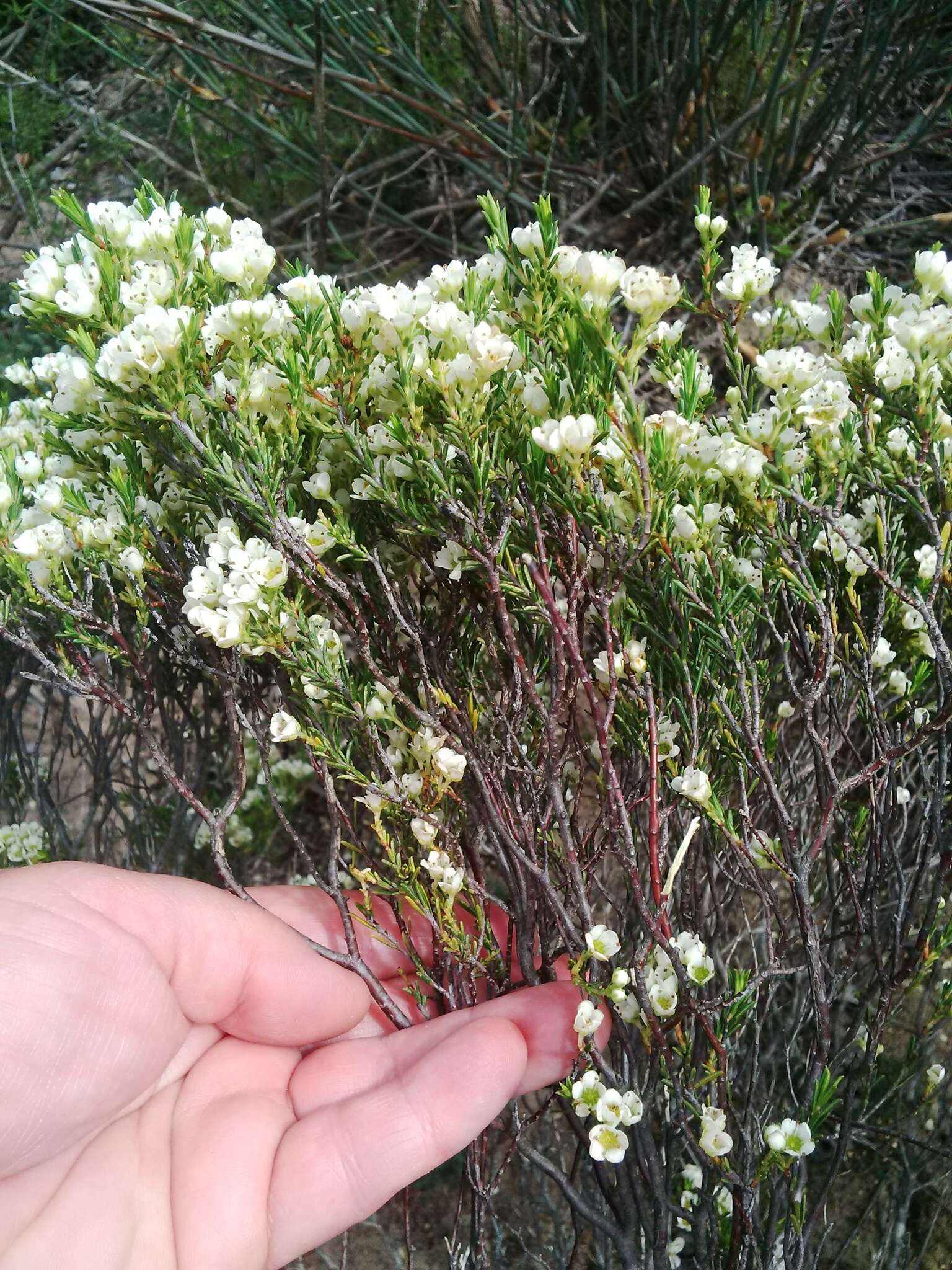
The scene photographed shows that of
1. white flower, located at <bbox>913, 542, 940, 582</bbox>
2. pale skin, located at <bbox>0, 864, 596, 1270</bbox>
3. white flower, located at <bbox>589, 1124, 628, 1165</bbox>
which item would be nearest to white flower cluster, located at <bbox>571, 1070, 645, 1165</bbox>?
white flower, located at <bbox>589, 1124, 628, 1165</bbox>

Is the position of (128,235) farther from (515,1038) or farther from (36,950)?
(515,1038)

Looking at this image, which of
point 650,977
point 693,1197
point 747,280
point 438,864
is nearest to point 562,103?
point 747,280

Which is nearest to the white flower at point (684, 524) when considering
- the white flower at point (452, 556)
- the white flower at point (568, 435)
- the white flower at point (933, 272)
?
the white flower at point (568, 435)

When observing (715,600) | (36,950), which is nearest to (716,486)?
(715,600)

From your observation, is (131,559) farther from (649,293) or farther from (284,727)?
(649,293)

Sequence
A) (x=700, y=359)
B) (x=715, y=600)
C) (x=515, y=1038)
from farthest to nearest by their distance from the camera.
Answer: (x=700, y=359) < (x=515, y=1038) < (x=715, y=600)

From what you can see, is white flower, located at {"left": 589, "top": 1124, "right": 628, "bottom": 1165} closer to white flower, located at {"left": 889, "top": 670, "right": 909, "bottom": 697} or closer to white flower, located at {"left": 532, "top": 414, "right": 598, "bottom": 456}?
white flower, located at {"left": 889, "top": 670, "right": 909, "bottom": 697}
